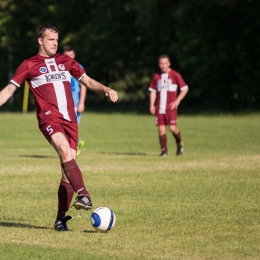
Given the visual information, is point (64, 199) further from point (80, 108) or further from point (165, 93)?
point (165, 93)

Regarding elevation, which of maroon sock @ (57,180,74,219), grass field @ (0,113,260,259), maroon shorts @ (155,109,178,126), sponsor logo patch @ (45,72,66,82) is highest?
sponsor logo patch @ (45,72,66,82)

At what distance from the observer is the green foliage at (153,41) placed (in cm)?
3884

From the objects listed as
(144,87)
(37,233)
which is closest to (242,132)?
(37,233)

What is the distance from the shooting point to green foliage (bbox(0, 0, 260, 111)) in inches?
1529

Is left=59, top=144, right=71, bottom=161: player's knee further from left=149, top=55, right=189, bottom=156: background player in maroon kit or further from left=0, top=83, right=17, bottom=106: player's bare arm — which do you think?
left=149, top=55, right=189, bottom=156: background player in maroon kit

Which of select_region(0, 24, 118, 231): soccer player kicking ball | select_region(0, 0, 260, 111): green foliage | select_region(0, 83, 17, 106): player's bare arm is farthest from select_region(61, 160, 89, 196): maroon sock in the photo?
select_region(0, 0, 260, 111): green foliage

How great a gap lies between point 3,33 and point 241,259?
5024 cm

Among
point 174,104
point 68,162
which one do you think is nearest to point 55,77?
point 68,162

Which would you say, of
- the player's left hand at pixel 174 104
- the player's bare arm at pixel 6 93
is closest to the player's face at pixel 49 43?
the player's bare arm at pixel 6 93

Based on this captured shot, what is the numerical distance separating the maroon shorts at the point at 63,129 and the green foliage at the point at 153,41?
29700 millimetres

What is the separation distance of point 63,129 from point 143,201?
2.40 meters

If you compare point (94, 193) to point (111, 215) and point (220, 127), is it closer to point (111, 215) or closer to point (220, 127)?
point (111, 215)

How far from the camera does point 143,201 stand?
1016 cm

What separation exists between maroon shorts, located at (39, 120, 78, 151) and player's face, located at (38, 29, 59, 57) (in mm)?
768
